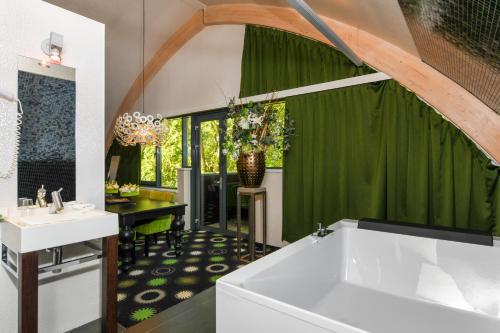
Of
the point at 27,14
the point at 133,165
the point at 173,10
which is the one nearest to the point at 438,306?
the point at 27,14

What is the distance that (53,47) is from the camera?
1919mm

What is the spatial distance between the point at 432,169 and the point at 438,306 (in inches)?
49.5

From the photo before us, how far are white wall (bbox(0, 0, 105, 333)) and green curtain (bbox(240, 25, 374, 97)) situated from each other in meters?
2.04

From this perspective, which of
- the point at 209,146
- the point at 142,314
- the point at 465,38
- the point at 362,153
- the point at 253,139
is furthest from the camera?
the point at 209,146

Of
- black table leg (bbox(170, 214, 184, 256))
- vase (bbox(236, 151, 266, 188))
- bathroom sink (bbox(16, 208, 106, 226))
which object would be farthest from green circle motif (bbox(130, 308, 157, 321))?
vase (bbox(236, 151, 266, 188))

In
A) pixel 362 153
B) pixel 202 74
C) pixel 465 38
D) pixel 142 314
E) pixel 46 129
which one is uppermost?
pixel 202 74

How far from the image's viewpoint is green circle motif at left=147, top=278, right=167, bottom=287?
275 centimetres

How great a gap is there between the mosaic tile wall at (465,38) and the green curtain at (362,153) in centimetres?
56

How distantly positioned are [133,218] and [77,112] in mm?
1325

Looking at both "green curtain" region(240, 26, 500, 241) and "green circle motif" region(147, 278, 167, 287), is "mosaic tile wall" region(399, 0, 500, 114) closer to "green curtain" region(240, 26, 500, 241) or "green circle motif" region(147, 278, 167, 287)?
"green curtain" region(240, 26, 500, 241)

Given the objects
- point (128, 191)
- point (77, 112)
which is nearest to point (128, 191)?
point (128, 191)

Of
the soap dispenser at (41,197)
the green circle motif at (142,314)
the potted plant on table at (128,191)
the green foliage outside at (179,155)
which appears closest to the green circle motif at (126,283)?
the green circle motif at (142,314)

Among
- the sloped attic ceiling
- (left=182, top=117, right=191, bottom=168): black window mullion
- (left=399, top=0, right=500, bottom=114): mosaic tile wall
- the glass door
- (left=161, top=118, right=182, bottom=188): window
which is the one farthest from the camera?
(left=161, top=118, right=182, bottom=188): window

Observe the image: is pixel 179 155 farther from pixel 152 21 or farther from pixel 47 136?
pixel 47 136
